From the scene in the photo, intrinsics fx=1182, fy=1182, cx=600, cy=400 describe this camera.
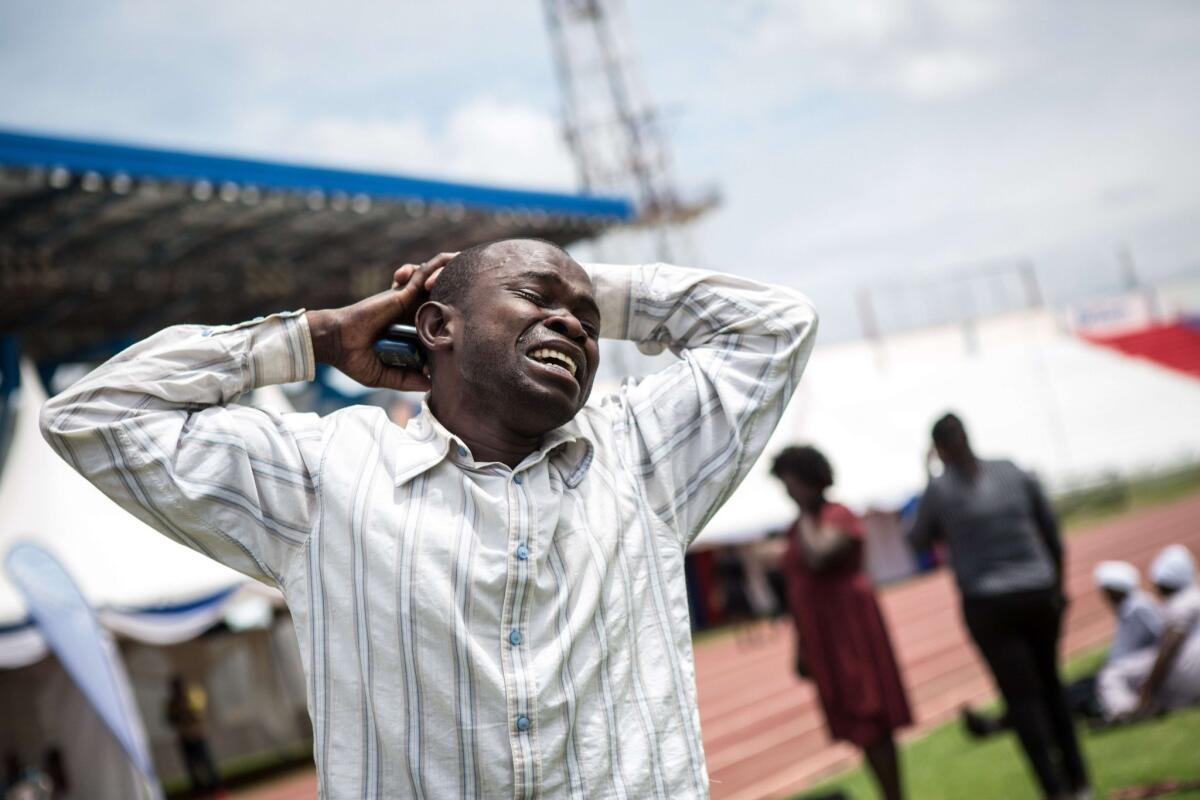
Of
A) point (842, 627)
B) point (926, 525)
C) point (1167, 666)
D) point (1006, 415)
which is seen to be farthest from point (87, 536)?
point (1006, 415)

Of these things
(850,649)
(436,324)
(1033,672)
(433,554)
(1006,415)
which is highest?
(436,324)

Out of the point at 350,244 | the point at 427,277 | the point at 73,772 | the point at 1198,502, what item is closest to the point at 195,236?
the point at 350,244

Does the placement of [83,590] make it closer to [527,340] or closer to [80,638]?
[80,638]

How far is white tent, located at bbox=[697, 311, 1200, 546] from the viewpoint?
61.4 feet

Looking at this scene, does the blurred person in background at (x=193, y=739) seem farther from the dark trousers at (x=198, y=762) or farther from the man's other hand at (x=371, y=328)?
the man's other hand at (x=371, y=328)

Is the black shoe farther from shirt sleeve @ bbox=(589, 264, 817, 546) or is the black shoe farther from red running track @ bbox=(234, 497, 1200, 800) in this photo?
shirt sleeve @ bbox=(589, 264, 817, 546)

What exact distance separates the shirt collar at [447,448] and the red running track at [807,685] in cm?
535

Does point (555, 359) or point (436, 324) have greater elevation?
point (436, 324)

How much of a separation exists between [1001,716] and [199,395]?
245 inches

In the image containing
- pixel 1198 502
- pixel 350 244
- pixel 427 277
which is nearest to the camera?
pixel 427 277

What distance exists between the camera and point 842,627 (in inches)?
200

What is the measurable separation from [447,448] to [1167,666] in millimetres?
5774

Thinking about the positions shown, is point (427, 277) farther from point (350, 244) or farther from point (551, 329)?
point (350, 244)

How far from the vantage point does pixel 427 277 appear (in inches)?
81.5
